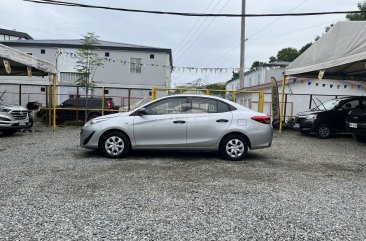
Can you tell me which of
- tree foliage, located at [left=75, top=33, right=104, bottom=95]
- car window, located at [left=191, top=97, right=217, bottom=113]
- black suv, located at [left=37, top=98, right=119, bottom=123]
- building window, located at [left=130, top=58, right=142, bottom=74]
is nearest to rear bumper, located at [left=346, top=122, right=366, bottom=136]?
car window, located at [left=191, top=97, right=217, bottom=113]

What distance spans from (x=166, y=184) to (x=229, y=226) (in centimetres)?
202

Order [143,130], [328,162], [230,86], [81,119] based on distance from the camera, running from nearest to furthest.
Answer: [143,130]
[328,162]
[81,119]
[230,86]

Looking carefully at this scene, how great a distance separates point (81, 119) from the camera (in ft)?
58.2

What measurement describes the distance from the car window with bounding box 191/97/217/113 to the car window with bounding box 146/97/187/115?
23 centimetres

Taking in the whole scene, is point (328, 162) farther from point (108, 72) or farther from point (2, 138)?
point (108, 72)

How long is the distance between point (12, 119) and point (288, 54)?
57.6m

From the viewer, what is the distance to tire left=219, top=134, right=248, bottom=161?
8.43 metres

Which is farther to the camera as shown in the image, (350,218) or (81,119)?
(81,119)

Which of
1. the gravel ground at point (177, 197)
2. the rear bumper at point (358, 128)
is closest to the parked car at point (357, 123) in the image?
the rear bumper at point (358, 128)

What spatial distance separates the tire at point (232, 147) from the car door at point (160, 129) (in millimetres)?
922

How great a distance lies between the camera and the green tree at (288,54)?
62.1m

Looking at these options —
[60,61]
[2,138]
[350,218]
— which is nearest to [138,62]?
[60,61]

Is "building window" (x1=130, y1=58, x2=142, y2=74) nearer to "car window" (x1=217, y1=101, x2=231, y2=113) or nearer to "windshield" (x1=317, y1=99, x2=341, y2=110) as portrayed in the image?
"windshield" (x1=317, y1=99, x2=341, y2=110)

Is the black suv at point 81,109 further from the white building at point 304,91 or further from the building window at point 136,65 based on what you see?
the building window at point 136,65
